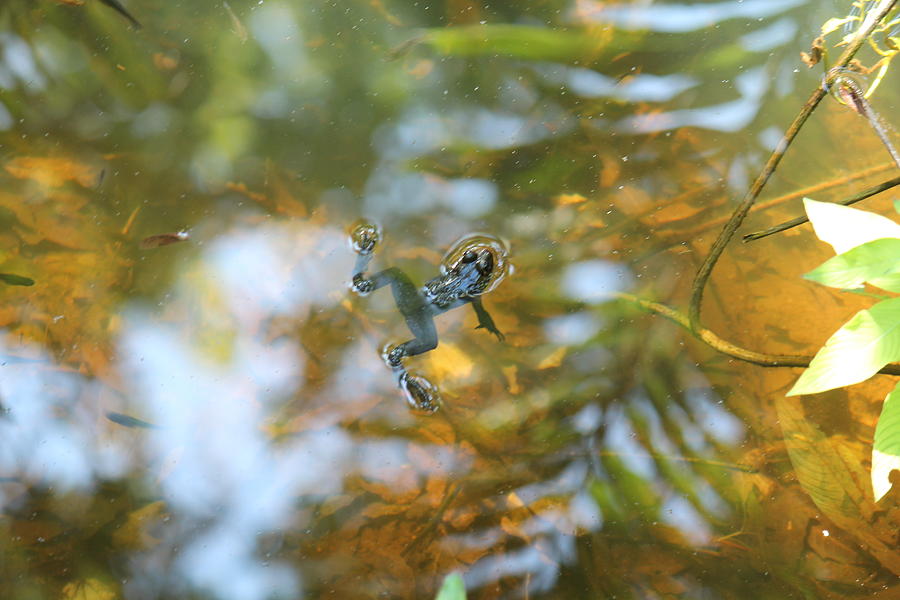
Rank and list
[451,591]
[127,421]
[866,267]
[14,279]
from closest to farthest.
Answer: [451,591] < [866,267] < [127,421] < [14,279]

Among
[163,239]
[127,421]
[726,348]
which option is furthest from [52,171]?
[726,348]

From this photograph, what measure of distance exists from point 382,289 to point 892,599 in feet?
8.94

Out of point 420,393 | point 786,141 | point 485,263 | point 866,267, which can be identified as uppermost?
point 866,267

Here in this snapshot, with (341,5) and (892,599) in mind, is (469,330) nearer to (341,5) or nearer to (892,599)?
(341,5)

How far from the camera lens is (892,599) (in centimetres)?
268

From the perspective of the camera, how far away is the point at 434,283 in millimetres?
3105

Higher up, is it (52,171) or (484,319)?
(52,171)

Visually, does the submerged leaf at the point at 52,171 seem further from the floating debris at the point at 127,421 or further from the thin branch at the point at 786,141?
the thin branch at the point at 786,141

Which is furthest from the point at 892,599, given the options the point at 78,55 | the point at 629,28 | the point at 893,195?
the point at 78,55

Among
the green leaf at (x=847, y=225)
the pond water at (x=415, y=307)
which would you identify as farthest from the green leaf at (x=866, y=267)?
the pond water at (x=415, y=307)

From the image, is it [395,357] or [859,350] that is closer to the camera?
[859,350]

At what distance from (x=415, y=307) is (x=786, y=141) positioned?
1784 millimetres

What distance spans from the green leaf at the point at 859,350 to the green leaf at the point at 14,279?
3375 mm

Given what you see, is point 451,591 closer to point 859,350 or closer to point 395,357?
point 859,350
